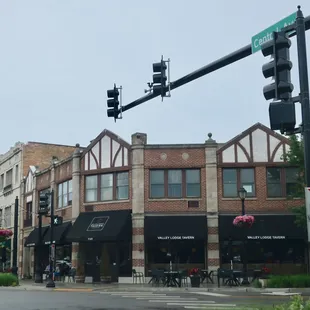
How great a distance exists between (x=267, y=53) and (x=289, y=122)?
1.46 meters

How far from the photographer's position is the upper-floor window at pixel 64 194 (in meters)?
37.4

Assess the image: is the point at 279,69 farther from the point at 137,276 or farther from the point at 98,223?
the point at 98,223

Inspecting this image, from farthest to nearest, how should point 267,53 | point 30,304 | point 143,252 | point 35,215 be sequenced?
point 35,215 → point 143,252 → point 30,304 → point 267,53

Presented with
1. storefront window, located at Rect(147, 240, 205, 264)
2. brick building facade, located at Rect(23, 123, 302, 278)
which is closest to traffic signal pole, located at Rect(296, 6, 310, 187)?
brick building facade, located at Rect(23, 123, 302, 278)

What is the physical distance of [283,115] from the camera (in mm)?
8477

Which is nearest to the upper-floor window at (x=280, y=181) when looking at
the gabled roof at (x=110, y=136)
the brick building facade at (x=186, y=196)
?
the brick building facade at (x=186, y=196)

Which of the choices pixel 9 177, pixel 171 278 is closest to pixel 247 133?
pixel 171 278

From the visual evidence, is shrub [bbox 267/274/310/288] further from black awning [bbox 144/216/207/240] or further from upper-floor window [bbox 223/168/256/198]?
upper-floor window [bbox 223/168/256/198]

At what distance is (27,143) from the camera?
48.0 metres

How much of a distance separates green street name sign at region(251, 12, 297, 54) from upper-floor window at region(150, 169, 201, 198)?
22176mm

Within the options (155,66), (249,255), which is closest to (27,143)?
(249,255)

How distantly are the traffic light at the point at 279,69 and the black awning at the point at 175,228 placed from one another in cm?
2305

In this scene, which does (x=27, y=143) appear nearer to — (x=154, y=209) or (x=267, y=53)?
(x=154, y=209)

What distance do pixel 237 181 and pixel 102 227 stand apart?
27.6 ft
